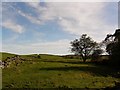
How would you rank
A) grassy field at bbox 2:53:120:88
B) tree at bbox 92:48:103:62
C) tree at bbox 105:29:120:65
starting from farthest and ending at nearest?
tree at bbox 92:48:103:62 → tree at bbox 105:29:120:65 → grassy field at bbox 2:53:120:88

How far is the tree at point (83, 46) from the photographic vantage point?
95275 mm

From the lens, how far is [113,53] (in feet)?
234

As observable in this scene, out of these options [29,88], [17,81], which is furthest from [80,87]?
[17,81]

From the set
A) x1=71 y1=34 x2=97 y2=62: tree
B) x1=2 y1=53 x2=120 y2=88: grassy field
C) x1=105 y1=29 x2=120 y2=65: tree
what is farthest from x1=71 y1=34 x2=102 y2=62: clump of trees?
x1=2 y1=53 x2=120 y2=88: grassy field

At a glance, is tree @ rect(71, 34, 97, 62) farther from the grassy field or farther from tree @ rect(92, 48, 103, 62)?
the grassy field

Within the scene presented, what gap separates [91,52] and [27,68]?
143ft

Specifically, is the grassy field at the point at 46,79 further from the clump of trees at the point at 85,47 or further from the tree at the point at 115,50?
the clump of trees at the point at 85,47

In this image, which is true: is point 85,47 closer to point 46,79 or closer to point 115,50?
point 115,50

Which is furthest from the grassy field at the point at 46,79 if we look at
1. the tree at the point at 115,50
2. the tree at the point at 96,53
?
the tree at the point at 96,53

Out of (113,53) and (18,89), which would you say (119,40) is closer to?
(113,53)

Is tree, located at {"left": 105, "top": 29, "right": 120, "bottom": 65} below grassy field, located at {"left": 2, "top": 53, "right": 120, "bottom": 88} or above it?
above

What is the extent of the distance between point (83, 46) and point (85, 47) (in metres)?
0.82

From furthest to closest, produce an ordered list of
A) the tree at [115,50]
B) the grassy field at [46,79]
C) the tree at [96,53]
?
1. the tree at [96,53]
2. the tree at [115,50]
3. the grassy field at [46,79]

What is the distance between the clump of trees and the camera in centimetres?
9469
